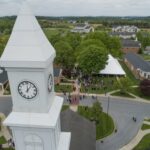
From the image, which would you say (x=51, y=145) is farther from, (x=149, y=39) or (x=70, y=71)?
(x=149, y=39)

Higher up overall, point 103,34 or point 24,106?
point 24,106

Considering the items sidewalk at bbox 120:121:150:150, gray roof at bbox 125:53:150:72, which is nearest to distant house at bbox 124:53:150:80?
gray roof at bbox 125:53:150:72

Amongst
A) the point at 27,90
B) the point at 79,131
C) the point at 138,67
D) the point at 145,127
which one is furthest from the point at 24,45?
the point at 138,67

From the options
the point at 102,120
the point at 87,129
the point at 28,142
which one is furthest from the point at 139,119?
the point at 28,142

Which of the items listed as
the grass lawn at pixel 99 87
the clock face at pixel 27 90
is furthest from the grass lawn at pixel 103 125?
the clock face at pixel 27 90

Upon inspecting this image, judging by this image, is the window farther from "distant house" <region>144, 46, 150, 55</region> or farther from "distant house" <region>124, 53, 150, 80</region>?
"distant house" <region>144, 46, 150, 55</region>
